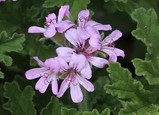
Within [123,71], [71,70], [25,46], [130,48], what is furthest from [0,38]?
[130,48]

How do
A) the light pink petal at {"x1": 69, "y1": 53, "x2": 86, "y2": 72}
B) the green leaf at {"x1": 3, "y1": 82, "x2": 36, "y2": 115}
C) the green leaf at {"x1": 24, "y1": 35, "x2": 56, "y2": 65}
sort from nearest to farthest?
the light pink petal at {"x1": 69, "y1": 53, "x2": 86, "y2": 72} < the green leaf at {"x1": 3, "y1": 82, "x2": 36, "y2": 115} < the green leaf at {"x1": 24, "y1": 35, "x2": 56, "y2": 65}

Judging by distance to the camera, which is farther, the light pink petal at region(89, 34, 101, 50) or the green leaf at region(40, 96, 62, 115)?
the green leaf at region(40, 96, 62, 115)

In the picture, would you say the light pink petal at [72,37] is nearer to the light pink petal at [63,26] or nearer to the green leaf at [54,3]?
the light pink petal at [63,26]

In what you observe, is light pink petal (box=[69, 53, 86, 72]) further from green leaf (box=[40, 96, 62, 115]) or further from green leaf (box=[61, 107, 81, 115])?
green leaf (box=[40, 96, 62, 115])

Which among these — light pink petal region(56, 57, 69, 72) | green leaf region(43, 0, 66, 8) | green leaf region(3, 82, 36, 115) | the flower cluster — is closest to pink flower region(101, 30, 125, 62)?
the flower cluster

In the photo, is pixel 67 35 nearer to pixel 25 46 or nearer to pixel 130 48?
pixel 25 46

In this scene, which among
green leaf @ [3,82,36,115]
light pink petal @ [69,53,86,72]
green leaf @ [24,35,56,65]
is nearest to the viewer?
light pink petal @ [69,53,86,72]

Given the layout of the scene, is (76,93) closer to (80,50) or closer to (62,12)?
(80,50)
